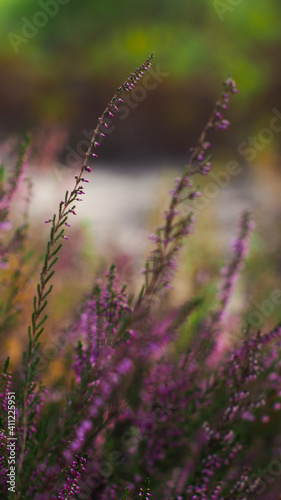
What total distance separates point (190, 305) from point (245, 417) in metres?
0.20

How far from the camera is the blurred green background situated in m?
5.11

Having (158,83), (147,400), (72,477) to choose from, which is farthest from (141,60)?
(72,477)

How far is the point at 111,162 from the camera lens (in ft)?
15.9

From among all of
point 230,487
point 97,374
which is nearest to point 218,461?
point 230,487

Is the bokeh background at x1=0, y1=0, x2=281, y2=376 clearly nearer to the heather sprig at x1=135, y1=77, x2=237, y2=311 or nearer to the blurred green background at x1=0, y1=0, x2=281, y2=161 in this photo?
the blurred green background at x1=0, y1=0, x2=281, y2=161

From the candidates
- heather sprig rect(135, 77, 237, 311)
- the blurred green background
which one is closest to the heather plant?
heather sprig rect(135, 77, 237, 311)

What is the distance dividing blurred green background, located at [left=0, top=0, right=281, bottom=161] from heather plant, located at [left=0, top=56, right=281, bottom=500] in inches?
167

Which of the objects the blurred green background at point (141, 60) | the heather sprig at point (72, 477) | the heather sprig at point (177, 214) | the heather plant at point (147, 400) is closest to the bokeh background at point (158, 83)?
the blurred green background at point (141, 60)

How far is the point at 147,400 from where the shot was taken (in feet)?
2.65

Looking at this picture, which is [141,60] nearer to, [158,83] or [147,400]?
[158,83]

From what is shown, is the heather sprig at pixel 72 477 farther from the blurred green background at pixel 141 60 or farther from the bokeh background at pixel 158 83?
the blurred green background at pixel 141 60

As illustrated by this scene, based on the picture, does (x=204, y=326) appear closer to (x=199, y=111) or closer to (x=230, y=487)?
(x=230, y=487)

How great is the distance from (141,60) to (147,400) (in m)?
4.66

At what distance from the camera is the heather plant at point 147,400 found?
51cm
